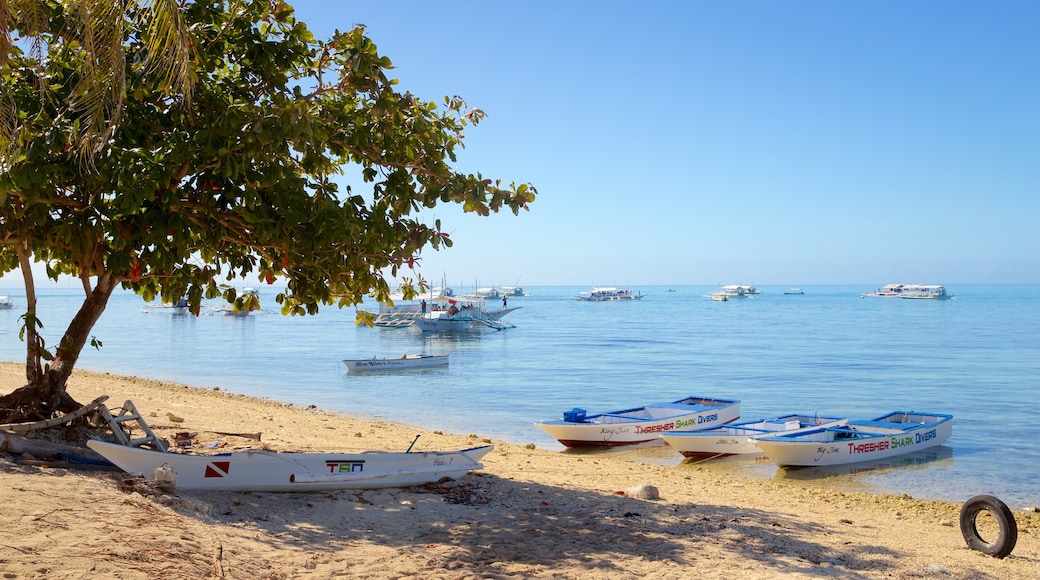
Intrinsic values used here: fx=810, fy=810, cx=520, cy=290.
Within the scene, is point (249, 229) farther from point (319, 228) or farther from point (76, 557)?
point (76, 557)

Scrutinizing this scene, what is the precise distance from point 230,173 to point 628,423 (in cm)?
1257

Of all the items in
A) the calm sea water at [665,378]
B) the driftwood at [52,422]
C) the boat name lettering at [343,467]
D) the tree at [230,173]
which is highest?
the tree at [230,173]

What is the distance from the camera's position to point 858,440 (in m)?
16.1

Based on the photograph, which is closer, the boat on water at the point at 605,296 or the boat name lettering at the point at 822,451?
the boat name lettering at the point at 822,451

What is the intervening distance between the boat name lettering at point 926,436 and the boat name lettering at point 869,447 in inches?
51.4

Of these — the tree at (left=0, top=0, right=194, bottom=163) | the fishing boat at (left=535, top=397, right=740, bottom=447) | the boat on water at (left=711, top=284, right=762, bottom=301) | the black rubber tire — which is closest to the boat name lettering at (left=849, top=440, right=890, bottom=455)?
the fishing boat at (left=535, top=397, right=740, bottom=447)

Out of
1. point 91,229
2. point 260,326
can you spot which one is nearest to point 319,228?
point 91,229

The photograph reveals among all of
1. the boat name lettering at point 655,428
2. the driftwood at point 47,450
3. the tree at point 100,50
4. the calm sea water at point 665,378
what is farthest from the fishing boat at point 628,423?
the tree at point 100,50

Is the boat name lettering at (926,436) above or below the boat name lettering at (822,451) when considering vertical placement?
below

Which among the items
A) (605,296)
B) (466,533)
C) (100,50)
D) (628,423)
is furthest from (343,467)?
(605,296)

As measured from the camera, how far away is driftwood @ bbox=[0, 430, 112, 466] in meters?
8.21

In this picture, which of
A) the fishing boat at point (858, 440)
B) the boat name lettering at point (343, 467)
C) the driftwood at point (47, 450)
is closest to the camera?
the driftwood at point (47, 450)

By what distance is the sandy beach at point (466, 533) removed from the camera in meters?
6.05

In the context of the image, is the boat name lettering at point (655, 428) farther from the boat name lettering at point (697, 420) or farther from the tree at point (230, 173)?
the tree at point (230, 173)
